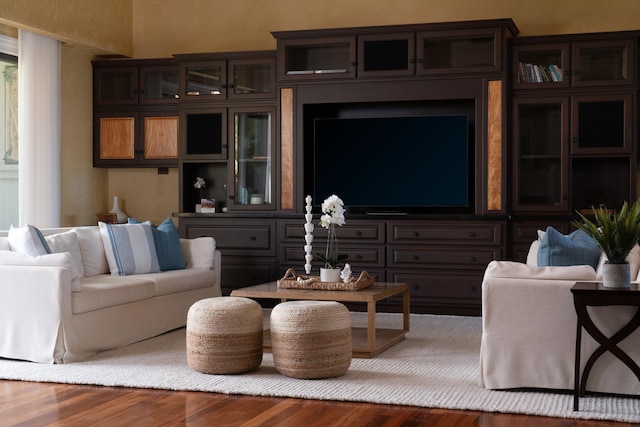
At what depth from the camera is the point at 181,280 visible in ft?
21.1

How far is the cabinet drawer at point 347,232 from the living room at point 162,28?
42.8 inches

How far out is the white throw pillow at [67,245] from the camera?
574 centimetres

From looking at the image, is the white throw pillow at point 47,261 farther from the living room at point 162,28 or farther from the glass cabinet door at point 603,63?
the glass cabinet door at point 603,63

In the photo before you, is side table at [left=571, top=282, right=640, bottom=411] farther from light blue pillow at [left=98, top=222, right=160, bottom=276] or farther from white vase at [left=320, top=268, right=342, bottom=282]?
light blue pillow at [left=98, top=222, right=160, bottom=276]

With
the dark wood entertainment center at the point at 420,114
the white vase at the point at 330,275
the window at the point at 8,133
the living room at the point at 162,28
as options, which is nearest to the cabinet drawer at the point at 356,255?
the dark wood entertainment center at the point at 420,114

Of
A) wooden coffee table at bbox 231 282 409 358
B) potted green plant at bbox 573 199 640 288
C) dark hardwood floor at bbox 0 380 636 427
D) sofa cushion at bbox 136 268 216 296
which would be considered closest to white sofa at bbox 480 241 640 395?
potted green plant at bbox 573 199 640 288

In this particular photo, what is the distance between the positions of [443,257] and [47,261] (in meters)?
3.23

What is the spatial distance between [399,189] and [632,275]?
123 inches

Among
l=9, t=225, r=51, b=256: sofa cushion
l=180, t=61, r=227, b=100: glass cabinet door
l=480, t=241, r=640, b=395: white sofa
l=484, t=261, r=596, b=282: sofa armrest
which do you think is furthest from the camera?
l=180, t=61, r=227, b=100: glass cabinet door

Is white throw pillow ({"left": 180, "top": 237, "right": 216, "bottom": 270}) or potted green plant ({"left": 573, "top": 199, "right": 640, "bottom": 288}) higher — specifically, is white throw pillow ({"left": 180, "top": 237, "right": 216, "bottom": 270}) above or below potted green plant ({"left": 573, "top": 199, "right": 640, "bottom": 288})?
below

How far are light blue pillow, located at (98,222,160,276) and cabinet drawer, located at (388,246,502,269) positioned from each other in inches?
77.8

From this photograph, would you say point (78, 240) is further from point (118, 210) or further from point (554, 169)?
point (554, 169)

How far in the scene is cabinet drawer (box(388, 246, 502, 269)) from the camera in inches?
280

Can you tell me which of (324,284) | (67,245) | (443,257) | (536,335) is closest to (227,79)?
(443,257)
